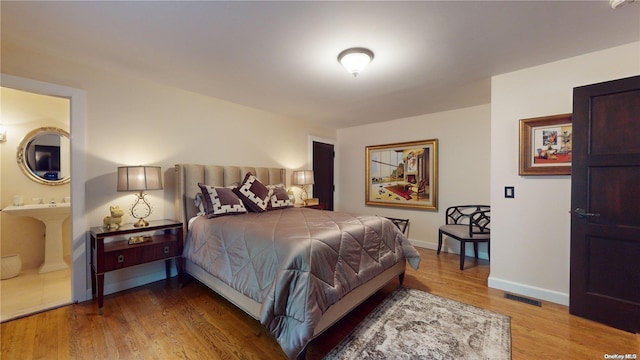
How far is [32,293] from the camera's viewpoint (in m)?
2.56

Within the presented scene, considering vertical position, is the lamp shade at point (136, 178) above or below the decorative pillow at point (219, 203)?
above

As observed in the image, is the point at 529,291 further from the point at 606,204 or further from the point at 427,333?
the point at 427,333

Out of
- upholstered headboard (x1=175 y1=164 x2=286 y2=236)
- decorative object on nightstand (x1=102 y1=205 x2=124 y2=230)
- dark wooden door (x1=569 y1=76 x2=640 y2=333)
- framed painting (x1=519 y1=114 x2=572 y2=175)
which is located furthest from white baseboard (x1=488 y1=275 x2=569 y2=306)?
decorative object on nightstand (x1=102 y1=205 x2=124 y2=230)

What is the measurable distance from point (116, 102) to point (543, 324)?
4537 mm

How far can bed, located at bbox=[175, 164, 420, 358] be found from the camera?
1.60 m

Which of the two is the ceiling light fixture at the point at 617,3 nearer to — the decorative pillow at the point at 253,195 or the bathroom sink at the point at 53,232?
the decorative pillow at the point at 253,195

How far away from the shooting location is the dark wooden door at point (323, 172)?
16.9 feet

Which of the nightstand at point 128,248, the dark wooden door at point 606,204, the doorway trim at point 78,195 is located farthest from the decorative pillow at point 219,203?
the dark wooden door at point 606,204

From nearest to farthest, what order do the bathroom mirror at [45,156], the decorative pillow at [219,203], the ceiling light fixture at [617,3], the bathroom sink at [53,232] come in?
the ceiling light fixture at [617,3], the decorative pillow at [219,203], the bathroom sink at [53,232], the bathroom mirror at [45,156]

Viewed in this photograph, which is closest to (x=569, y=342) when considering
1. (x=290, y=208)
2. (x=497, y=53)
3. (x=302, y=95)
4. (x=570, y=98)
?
(x=570, y=98)

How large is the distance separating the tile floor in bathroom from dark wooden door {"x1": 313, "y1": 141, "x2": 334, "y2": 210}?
12.1 ft

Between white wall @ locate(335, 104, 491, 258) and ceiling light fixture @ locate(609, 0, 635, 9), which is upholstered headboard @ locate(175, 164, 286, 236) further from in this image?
ceiling light fixture @ locate(609, 0, 635, 9)

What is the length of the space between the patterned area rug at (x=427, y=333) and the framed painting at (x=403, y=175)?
2290 mm

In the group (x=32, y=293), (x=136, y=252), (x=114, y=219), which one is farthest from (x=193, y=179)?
(x=32, y=293)
